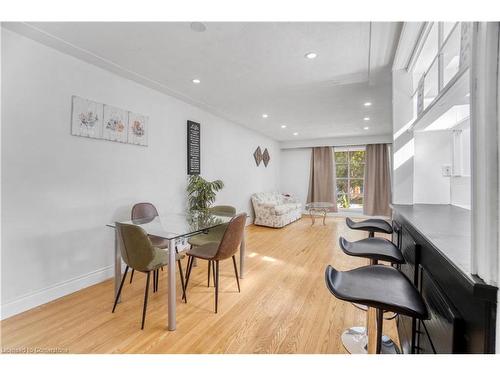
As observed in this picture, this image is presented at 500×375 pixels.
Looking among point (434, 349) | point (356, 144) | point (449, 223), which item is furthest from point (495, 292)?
point (356, 144)

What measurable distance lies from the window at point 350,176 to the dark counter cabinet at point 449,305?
6.72 meters

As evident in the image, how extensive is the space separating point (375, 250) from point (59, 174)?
2804mm

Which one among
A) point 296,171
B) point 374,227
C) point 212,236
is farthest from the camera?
point 296,171

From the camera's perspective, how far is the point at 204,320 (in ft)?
6.54

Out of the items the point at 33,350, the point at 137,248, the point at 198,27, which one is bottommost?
the point at 33,350

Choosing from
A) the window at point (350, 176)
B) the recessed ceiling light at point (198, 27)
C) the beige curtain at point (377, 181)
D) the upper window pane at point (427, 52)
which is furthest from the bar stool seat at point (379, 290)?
the window at point (350, 176)

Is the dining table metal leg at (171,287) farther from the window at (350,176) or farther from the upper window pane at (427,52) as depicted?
the window at (350,176)

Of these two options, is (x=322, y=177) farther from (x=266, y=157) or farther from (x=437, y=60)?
(x=437, y=60)

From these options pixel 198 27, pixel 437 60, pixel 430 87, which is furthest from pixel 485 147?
pixel 198 27

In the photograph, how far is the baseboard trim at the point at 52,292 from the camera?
6.68ft

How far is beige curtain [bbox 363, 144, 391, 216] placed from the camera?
6.93m

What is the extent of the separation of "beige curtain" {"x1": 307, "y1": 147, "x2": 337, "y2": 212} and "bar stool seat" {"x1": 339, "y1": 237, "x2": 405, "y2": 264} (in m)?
6.03

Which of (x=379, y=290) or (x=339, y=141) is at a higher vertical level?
(x=339, y=141)
